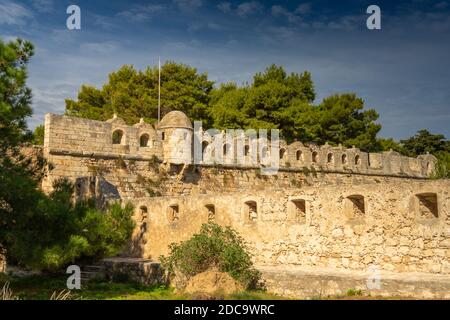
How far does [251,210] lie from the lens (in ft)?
42.8

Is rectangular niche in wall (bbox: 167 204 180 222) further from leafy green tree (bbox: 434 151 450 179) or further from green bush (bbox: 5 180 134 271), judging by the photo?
leafy green tree (bbox: 434 151 450 179)

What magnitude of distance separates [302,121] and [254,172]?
957 centimetres

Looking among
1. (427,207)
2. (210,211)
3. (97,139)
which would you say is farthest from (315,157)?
(427,207)

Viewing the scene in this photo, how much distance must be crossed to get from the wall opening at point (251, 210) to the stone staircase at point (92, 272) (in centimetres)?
464

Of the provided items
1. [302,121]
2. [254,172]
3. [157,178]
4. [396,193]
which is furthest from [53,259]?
[302,121]

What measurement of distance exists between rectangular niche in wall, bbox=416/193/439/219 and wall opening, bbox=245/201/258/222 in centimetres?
449

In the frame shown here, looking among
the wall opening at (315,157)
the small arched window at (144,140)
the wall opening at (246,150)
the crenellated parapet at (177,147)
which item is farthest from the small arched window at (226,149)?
the wall opening at (315,157)

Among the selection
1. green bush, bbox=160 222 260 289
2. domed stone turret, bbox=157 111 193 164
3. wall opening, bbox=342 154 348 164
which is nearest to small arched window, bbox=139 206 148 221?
green bush, bbox=160 222 260 289

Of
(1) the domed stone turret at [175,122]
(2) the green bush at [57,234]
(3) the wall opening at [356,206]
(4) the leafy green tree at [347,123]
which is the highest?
(4) the leafy green tree at [347,123]

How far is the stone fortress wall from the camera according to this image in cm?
972

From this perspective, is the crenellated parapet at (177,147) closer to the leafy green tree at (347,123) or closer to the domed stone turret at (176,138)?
the domed stone turret at (176,138)

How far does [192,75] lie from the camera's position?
34.7 m

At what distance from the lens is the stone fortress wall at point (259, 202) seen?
9.72 meters
